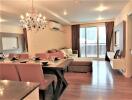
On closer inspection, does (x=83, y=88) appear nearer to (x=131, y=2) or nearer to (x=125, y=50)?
(x=125, y=50)

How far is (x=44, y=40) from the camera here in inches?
283

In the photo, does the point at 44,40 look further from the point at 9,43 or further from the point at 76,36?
the point at 76,36

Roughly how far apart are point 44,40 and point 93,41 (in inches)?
163

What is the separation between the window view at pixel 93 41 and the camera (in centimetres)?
979

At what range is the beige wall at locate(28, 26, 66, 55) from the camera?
612 centimetres

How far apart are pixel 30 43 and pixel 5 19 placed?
5.05 feet

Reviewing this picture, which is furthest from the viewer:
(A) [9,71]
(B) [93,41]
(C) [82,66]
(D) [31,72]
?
(B) [93,41]

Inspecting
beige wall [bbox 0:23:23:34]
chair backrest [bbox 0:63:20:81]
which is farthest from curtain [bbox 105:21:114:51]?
chair backrest [bbox 0:63:20:81]

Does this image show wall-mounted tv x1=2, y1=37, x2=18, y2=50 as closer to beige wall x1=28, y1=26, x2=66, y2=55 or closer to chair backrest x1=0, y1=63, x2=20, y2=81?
beige wall x1=28, y1=26, x2=66, y2=55

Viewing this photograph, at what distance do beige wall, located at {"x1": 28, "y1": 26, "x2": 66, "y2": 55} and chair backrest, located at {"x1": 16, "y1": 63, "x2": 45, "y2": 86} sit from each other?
3.08 m

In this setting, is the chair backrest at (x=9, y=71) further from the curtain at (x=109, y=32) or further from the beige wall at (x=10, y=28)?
the curtain at (x=109, y=32)

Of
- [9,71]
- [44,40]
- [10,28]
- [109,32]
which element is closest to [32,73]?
[9,71]

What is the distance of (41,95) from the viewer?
11.2 feet

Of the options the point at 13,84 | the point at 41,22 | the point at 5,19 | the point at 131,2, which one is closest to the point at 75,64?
the point at 41,22
